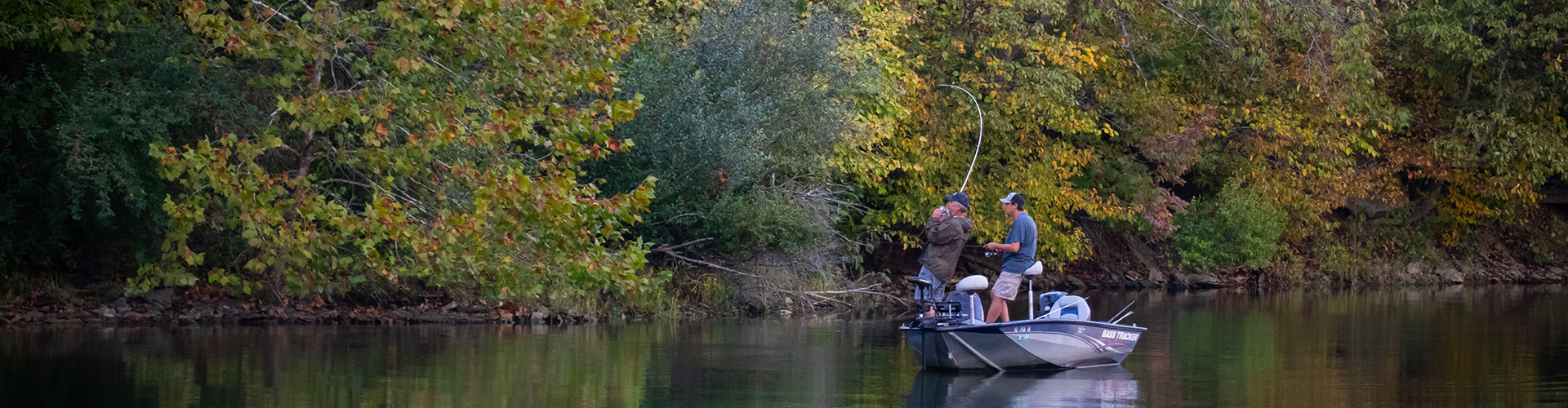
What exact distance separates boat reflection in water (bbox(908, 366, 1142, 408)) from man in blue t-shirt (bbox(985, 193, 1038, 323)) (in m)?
0.95

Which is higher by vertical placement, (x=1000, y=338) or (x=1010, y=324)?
(x=1010, y=324)

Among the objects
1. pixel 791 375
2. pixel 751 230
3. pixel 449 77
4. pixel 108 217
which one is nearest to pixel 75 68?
pixel 108 217

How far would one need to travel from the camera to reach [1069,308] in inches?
619

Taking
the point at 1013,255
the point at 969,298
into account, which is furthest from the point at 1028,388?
the point at 1013,255

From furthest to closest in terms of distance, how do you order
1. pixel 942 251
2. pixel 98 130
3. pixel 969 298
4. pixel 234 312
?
pixel 234 312 → pixel 98 130 → pixel 942 251 → pixel 969 298

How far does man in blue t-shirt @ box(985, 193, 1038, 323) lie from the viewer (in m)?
15.5

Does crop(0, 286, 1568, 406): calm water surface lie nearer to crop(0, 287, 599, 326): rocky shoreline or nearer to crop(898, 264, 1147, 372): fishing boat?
crop(898, 264, 1147, 372): fishing boat

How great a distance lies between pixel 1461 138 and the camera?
37500 millimetres

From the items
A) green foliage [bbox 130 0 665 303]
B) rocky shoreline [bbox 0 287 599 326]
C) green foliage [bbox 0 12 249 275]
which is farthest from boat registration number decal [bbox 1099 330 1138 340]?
green foliage [bbox 0 12 249 275]

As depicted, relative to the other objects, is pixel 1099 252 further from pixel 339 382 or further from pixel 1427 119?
pixel 339 382

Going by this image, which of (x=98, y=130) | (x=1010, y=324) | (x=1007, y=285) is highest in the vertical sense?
(x=98, y=130)

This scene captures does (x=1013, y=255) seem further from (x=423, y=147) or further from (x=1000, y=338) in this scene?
(x=423, y=147)

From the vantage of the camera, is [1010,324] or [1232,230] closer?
[1010,324]

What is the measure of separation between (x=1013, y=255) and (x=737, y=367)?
2.90 metres
